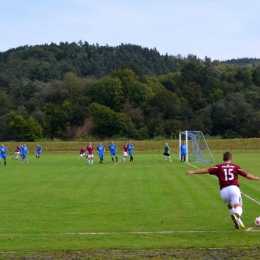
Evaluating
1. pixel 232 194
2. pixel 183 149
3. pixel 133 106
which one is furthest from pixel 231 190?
pixel 133 106

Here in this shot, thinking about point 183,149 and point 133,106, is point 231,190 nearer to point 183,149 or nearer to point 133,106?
point 183,149

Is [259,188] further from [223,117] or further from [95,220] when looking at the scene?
→ [223,117]

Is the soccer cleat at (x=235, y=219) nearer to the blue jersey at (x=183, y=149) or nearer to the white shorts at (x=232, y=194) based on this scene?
the white shorts at (x=232, y=194)

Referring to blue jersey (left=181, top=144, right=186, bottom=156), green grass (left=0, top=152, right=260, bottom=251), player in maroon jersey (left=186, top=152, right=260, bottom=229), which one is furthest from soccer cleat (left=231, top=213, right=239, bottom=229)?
blue jersey (left=181, top=144, right=186, bottom=156)

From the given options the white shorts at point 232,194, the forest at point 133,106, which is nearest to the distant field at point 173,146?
the forest at point 133,106

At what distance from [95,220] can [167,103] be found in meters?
96.6

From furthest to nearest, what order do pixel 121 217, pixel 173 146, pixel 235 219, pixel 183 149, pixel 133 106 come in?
pixel 133 106 < pixel 173 146 < pixel 183 149 < pixel 121 217 < pixel 235 219

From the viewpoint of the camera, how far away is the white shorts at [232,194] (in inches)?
404

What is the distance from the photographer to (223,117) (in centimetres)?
9862

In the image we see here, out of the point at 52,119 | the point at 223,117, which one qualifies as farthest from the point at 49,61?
the point at 223,117

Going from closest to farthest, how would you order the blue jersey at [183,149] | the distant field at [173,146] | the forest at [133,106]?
the blue jersey at [183,149] → the distant field at [173,146] → the forest at [133,106]

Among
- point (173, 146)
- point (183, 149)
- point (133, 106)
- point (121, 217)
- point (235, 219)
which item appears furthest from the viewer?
point (133, 106)

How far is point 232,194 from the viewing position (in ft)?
33.8

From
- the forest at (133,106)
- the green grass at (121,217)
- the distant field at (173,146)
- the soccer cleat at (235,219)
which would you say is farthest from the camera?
the forest at (133,106)
